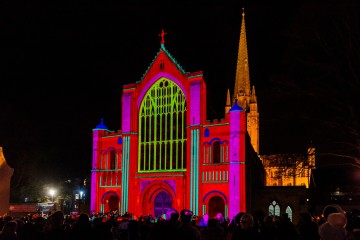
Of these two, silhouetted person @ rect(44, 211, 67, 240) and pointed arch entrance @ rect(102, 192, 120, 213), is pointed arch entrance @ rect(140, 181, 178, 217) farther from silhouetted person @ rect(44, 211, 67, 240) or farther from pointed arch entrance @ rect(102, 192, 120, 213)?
silhouetted person @ rect(44, 211, 67, 240)

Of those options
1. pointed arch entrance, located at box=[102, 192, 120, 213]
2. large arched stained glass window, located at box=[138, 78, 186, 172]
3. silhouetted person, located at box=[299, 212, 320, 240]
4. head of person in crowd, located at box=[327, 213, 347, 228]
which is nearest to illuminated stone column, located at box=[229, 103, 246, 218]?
large arched stained glass window, located at box=[138, 78, 186, 172]

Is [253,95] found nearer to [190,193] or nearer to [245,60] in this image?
[245,60]

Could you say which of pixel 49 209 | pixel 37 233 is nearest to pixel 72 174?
pixel 49 209

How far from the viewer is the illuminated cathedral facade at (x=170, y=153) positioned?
37.0 m

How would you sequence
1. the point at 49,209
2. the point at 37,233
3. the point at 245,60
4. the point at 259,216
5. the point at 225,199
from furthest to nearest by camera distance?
the point at 245,60, the point at 225,199, the point at 49,209, the point at 259,216, the point at 37,233

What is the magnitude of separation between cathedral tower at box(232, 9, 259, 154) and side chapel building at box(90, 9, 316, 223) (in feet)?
84.0

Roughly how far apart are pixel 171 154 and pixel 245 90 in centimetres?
2970

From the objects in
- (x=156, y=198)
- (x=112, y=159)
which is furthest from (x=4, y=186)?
(x=112, y=159)

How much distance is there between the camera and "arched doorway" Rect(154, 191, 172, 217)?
39.9 meters

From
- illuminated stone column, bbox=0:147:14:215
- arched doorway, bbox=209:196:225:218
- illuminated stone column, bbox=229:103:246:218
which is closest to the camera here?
illuminated stone column, bbox=0:147:14:215

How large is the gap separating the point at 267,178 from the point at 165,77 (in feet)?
112

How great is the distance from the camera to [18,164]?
47750 mm

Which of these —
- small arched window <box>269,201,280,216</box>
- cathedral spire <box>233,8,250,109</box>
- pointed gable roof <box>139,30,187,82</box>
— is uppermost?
cathedral spire <box>233,8,250,109</box>

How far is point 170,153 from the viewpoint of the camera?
39781 millimetres
